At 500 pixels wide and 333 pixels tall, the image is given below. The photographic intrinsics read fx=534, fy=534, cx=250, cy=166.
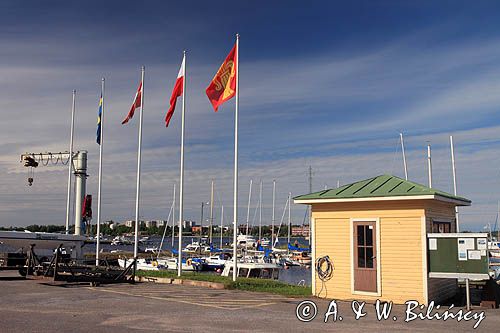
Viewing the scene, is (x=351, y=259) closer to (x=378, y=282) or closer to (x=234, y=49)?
(x=378, y=282)

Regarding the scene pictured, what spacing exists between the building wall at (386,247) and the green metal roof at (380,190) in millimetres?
363

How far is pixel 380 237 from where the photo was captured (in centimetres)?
1853

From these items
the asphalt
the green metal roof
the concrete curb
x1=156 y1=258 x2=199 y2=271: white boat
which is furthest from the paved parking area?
x1=156 y1=258 x2=199 y2=271: white boat

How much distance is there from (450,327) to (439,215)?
633cm

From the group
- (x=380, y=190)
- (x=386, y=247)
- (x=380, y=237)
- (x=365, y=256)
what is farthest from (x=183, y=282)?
(x=380, y=190)

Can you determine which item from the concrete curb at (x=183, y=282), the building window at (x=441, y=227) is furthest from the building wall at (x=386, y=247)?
the concrete curb at (x=183, y=282)

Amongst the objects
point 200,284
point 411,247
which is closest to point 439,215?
point 411,247

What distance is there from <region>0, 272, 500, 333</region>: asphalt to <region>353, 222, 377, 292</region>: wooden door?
117 centimetres

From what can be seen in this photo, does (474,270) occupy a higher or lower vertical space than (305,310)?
higher

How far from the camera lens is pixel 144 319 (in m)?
13.9

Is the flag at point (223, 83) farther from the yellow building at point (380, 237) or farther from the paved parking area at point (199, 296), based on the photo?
the paved parking area at point (199, 296)

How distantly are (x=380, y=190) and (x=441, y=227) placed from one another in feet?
8.97

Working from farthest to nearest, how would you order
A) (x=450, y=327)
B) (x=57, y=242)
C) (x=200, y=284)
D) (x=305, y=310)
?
1. (x=57, y=242)
2. (x=200, y=284)
3. (x=305, y=310)
4. (x=450, y=327)

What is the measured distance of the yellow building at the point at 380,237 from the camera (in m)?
17.9
